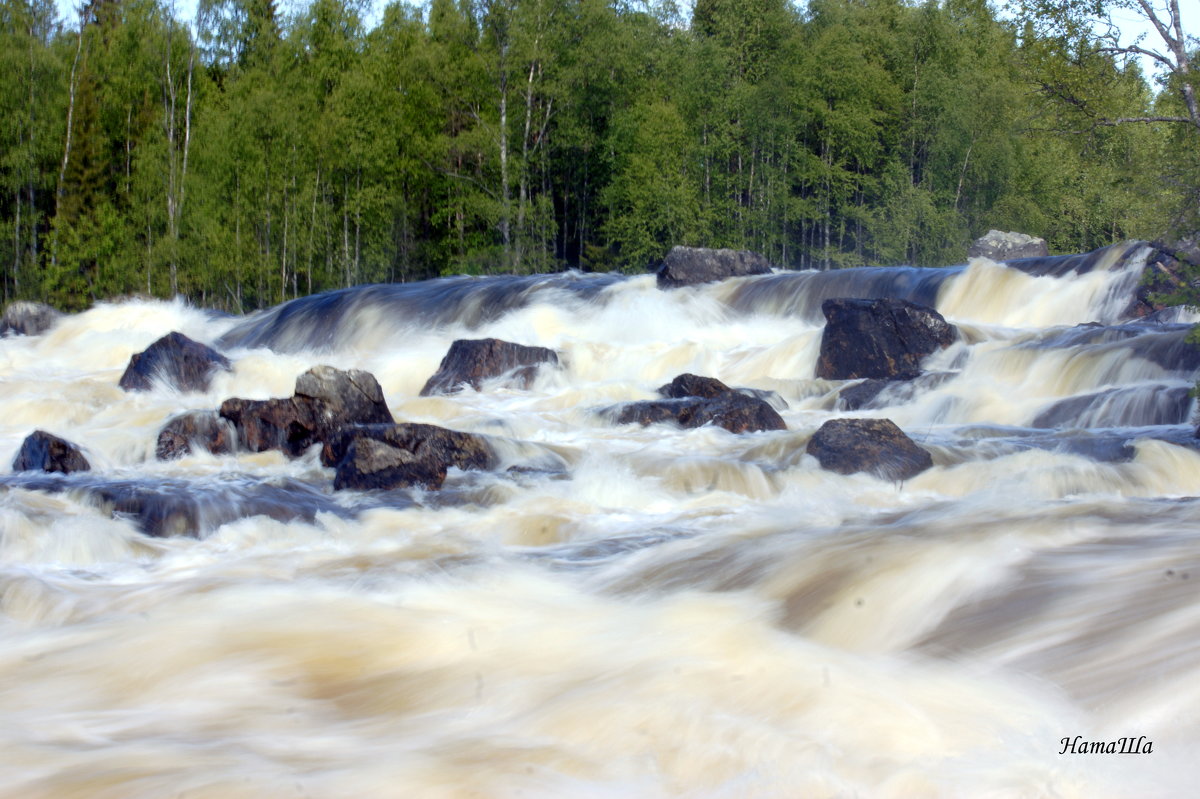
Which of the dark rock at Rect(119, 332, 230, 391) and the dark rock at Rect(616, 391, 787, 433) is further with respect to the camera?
the dark rock at Rect(119, 332, 230, 391)

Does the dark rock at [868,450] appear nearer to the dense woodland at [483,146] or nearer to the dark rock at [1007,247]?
the dense woodland at [483,146]

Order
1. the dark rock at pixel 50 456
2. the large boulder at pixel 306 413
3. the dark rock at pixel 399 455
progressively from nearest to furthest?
the dark rock at pixel 399 455 → the dark rock at pixel 50 456 → the large boulder at pixel 306 413

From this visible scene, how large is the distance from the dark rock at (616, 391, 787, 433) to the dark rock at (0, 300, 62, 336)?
16.6 metres

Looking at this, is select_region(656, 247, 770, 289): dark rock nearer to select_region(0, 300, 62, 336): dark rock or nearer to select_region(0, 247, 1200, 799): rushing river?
Result: select_region(0, 247, 1200, 799): rushing river

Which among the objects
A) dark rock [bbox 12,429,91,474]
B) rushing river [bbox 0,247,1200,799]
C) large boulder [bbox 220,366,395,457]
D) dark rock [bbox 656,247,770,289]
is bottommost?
rushing river [bbox 0,247,1200,799]

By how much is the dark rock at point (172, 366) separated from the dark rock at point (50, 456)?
5.61 meters

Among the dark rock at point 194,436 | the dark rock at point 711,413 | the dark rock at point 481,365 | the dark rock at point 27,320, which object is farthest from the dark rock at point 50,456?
the dark rock at point 27,320

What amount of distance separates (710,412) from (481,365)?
4.69m

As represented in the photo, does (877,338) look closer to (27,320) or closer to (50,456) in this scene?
(50,456)

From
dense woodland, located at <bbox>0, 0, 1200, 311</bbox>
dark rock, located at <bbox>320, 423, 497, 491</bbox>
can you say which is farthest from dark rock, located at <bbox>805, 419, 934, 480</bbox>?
dense woodland, located at <bbox>0, 0, 1200, 311</bbox>

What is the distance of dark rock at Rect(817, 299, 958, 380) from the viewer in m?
15.5

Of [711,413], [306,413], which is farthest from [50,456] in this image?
[711,413]

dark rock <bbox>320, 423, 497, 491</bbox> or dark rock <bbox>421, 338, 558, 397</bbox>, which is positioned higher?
dark rock <bbox>421, 338, 558, 397</bbox>

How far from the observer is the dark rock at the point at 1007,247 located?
3403 centimetres
